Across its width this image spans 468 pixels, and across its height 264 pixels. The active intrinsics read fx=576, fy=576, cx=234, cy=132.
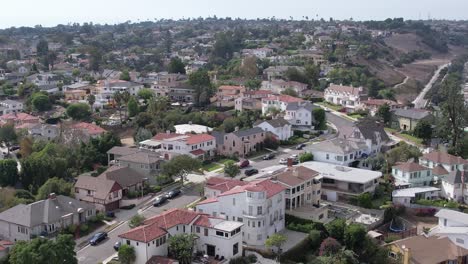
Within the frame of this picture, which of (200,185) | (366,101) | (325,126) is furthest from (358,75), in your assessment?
(200,185)

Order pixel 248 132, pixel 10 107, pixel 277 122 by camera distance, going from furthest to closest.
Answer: pixel 10 107, pixel 277 122, pixel 248 132

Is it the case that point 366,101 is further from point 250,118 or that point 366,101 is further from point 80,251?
point 80,251

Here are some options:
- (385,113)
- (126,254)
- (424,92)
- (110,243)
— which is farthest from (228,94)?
(424,92)

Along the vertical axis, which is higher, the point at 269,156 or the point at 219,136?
the point at 219,136

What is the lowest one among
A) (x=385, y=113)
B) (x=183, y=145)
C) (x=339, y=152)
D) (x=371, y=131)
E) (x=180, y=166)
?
(x=180, y=166)

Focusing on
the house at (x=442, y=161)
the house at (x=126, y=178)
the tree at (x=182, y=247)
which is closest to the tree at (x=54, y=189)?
the house at (x=126, y=178)

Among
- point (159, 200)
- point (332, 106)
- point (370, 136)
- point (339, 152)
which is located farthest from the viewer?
point (332, 106)

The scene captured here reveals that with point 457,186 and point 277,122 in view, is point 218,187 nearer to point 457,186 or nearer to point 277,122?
point 457,186

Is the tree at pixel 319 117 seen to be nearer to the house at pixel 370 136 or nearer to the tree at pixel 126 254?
the house at pixel 370 136

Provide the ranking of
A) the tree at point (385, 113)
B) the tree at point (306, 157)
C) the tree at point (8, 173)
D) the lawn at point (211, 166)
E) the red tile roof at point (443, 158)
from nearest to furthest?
the tree at point (8, 173) → the red tile roof at point (443, 158) → the tree at point (306, 157) → the lawn at point (211, 166) → the tree at point (385, 113)
